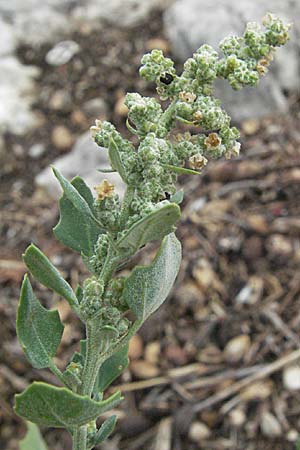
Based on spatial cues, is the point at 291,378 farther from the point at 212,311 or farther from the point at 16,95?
the point at 16,95

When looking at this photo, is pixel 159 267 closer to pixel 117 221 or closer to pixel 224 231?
pixel 117 221

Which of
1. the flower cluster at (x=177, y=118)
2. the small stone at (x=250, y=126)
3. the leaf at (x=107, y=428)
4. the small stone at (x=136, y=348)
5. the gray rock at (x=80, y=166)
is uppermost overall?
the flower cluster at (x=177, y=118)

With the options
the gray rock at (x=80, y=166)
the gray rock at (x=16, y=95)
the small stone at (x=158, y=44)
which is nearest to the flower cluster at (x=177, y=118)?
the gray rock at (x=80, y=166)

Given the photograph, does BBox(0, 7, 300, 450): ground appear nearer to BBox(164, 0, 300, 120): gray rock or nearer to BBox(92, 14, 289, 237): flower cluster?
BBox(164, 0, 300, 120): gray rock

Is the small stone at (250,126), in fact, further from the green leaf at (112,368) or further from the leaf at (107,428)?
the leaf at (107,428)

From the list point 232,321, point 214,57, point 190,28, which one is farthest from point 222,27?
point 214,57

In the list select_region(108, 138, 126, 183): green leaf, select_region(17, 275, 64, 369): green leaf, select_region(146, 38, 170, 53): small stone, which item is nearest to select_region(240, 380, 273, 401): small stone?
select_region(17, 275, 64, 369): green leaf

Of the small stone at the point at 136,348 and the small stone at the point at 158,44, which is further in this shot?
the small stone at the point at 158,44
